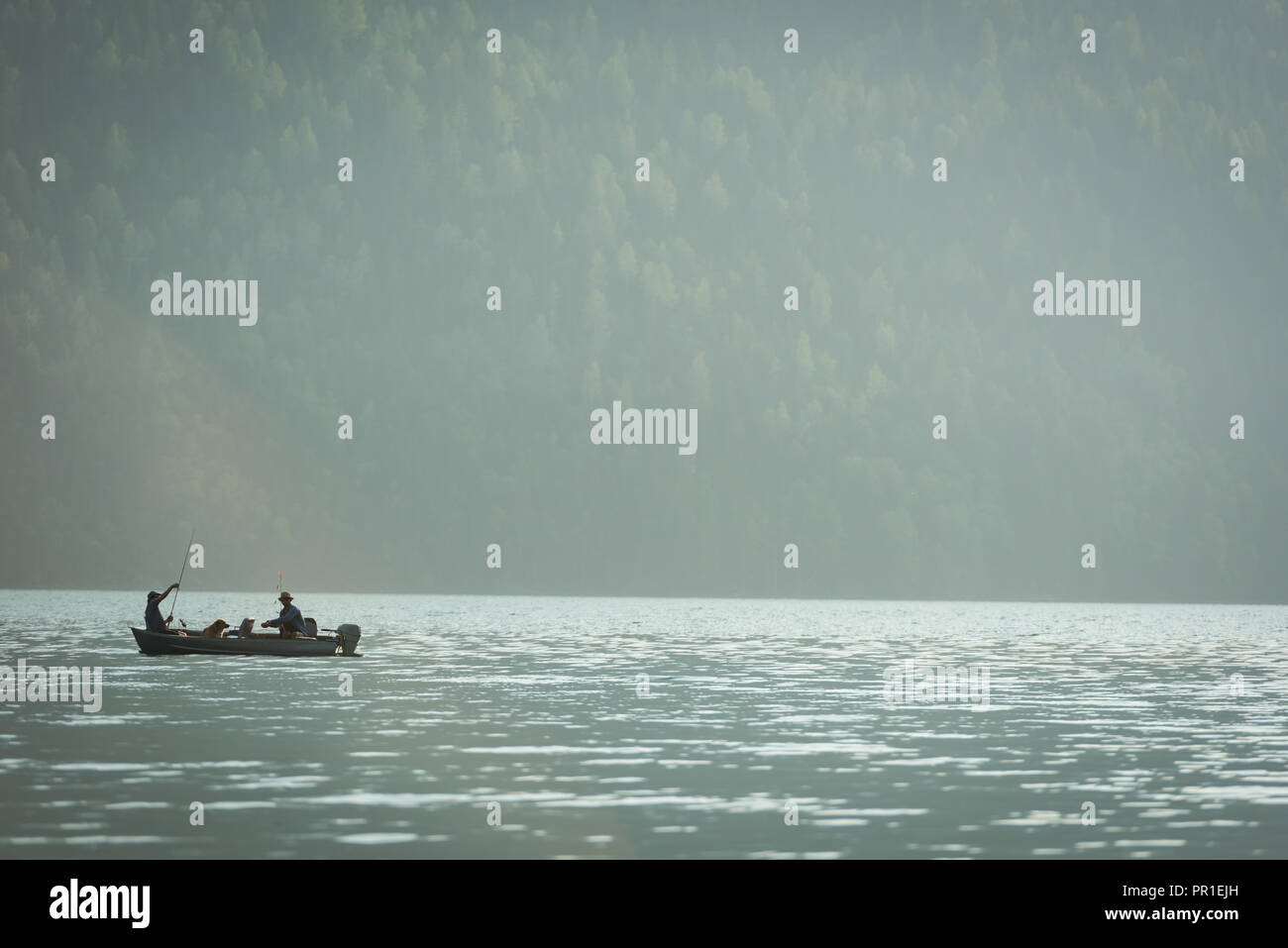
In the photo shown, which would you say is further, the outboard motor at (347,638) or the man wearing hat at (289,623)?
the outboard motor at (347,638)

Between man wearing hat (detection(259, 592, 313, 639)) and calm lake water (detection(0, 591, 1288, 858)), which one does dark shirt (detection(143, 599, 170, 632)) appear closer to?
calm lake water (detection(0, 591, 1288, 858))

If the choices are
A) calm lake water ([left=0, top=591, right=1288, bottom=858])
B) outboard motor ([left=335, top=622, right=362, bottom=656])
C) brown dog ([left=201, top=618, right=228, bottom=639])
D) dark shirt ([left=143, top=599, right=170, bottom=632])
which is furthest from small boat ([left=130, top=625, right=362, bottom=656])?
calm lake water ([left=0, top=591, right=1288, bottom=858])

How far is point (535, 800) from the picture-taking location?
29578 millimetres

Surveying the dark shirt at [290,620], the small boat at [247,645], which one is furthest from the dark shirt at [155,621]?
the dark shirt at [290,620]

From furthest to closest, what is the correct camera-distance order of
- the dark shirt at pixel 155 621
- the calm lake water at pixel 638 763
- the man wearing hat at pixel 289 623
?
the dark shirt at pixel 155 621
the man wearing hat at pixel 289 623
the calm lake water at pixel 638 763

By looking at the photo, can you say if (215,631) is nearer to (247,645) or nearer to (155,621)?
(247,645)

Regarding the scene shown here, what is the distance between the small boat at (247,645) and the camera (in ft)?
217

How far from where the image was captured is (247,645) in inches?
2598

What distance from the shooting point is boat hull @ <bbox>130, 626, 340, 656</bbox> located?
66.0 meters

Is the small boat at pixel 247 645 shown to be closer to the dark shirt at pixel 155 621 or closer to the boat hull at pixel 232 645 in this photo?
the boat hull at pixel 232 645

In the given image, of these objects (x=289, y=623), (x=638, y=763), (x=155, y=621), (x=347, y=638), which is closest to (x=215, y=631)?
(x=289, y=623)

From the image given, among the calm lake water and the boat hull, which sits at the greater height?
the boat hull

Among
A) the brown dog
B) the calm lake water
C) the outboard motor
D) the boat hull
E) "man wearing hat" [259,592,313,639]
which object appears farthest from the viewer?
the outboard motor
